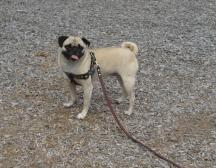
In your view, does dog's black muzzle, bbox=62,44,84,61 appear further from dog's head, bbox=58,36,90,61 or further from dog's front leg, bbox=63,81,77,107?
dog's front leg, bbox=63,81,77,107

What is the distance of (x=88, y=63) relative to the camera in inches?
195

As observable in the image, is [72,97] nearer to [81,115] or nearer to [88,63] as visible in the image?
[81,115]

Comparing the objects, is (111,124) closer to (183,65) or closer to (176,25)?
(183,65)

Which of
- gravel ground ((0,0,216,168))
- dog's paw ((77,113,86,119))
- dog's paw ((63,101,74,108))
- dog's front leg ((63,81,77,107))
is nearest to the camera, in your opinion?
gravel ground ((0,0,216,168))

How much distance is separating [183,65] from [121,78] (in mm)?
2091

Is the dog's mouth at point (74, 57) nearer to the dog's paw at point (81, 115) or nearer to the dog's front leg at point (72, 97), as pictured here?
Answer: the dog's front leg at point (72, 97)

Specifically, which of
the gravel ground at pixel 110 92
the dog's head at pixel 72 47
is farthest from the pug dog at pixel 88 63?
the gravel ground at pixel 110 92

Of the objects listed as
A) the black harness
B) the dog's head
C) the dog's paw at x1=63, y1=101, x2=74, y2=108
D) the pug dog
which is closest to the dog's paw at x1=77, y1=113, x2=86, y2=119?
the pug dog

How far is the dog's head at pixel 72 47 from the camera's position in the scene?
4727mm

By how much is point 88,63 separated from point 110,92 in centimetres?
114

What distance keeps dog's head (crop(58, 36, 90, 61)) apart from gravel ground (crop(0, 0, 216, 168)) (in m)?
0.82

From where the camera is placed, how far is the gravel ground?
4660 millimetres

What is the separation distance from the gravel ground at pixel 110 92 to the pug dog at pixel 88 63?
339 mm

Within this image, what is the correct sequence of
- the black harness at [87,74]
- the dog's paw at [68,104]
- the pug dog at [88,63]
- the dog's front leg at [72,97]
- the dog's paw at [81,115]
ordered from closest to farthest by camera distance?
the pug dog at [88,63] < the black harness at [87,74] < the dog's paw at [81,115] < the dog's front leg at [72,97] < the dog's paw at [68,104]
